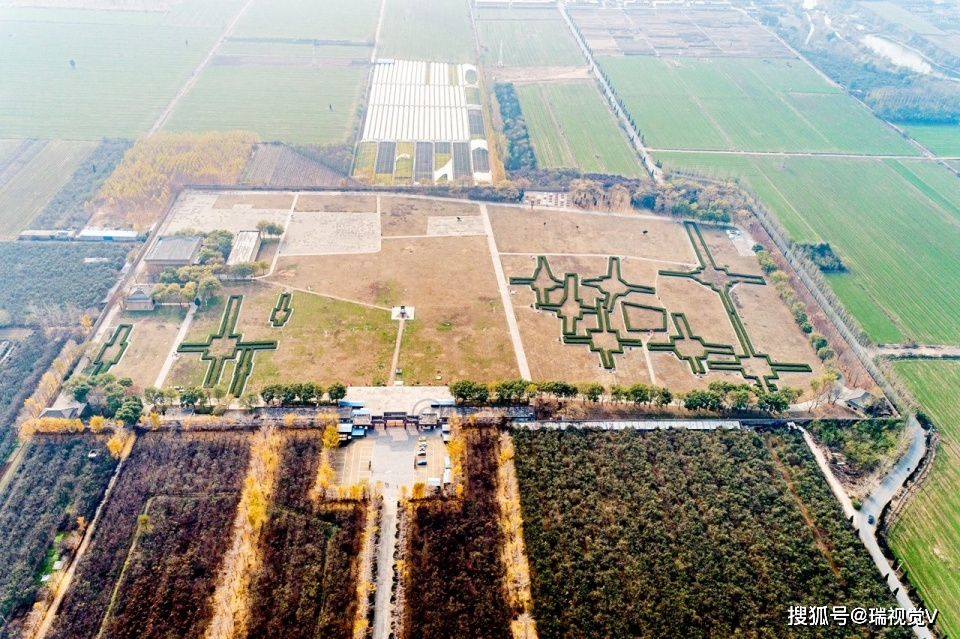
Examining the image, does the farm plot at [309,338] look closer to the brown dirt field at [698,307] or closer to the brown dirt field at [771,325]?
the brown dirt field at [698,307]

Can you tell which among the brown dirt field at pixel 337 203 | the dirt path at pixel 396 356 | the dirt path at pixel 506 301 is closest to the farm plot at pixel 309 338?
the dirt path at pixel 396 356

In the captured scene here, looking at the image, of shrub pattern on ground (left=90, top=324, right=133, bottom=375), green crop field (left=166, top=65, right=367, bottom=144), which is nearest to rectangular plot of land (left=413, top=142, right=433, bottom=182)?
green crop field (left=166, top=65, right=367, bottom=144)

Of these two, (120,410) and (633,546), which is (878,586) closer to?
(633,546)

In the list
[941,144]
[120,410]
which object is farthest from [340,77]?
[941,144]

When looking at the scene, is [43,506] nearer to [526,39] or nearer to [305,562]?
[305,562]

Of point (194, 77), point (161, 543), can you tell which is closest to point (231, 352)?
point (161, 543)

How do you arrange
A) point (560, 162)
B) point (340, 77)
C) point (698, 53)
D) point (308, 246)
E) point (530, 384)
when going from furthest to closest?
point (698, 53) < point (340, 77) < point (560, 162) < point (308, 246) < point (530, 384)
